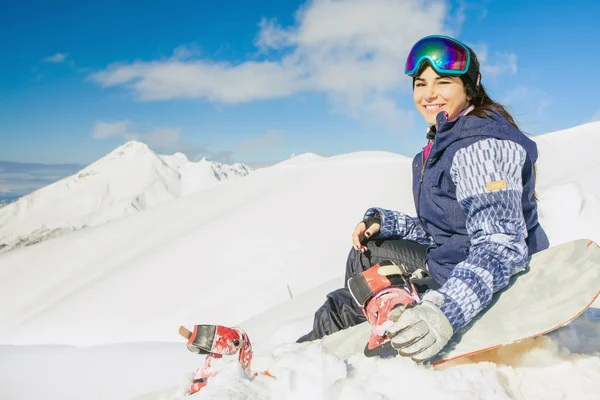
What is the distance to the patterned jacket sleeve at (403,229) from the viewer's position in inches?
108

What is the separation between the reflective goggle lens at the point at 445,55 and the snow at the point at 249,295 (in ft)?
4.52

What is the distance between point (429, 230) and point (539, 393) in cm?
98

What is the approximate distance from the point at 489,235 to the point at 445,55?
0.98 meters

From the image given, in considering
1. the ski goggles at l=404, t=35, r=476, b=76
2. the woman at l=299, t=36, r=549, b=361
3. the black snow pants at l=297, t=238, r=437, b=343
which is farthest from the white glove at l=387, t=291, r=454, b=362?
the ski goggles at l=404, t=35, r=476, b=76

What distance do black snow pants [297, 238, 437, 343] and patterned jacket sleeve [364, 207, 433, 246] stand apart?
42 millimetres

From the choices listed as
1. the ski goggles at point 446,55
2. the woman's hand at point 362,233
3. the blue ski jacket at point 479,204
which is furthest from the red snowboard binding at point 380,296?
the ski goggles at point 446,55

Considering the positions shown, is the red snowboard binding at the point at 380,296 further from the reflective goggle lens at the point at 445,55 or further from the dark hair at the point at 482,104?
the reflective goggle lens at the point at 445,55

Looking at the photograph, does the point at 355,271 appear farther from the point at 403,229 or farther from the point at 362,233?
the point at 403,229

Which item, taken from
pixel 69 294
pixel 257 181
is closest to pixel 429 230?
pixel 69 294

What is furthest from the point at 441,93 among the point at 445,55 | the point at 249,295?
the point at 249,295

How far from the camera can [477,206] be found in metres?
1.73

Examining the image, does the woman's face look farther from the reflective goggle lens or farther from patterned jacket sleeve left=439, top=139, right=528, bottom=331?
patterned jacket sleeve left=439, top=139, right=528, bottom=331

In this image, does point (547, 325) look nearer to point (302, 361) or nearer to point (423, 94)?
point (302, 361)

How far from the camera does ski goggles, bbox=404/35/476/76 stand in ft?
6.87
